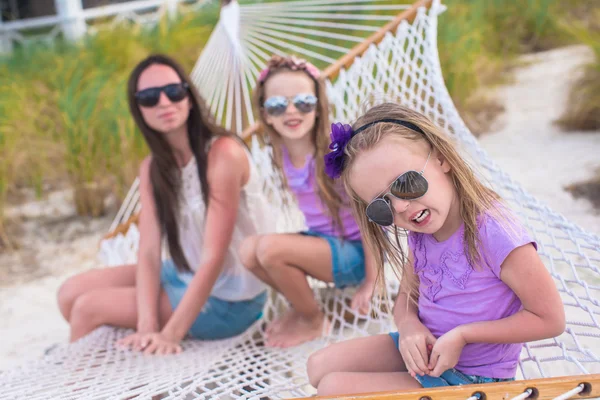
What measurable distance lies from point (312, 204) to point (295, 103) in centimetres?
27

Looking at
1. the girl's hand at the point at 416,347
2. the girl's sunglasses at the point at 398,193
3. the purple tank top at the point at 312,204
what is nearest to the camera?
the girl's sunglasses at the point at 398,193

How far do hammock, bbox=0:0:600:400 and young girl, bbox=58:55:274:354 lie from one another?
65 millimetres

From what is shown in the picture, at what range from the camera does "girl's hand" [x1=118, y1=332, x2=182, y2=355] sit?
1.63m

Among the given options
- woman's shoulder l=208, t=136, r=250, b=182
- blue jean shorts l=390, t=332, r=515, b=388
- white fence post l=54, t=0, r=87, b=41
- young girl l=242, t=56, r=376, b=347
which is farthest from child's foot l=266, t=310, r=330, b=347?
white fence post l=54, t=0, r=87, b=41

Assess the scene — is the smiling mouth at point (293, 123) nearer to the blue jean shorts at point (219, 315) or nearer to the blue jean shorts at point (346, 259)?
the blue jean shorts at point (346, 259)

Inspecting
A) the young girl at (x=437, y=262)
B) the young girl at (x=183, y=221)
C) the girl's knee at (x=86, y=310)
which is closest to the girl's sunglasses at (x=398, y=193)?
the young girl at (x=437, y=262)

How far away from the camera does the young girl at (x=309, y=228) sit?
163 centimetres

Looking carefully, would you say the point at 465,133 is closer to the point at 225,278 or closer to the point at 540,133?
the point at 225,278

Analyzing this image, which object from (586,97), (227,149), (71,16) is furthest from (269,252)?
(71,16)

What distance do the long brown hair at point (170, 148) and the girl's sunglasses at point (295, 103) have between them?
19 cm

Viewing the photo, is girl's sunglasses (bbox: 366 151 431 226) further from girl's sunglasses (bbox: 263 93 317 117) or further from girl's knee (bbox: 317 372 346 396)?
girl's sunglasses (bbox: 263 93 317 117)

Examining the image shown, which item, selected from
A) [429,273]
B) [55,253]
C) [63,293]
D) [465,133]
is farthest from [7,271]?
[429,273]

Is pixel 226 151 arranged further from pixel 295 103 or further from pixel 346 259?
pixel 346 259

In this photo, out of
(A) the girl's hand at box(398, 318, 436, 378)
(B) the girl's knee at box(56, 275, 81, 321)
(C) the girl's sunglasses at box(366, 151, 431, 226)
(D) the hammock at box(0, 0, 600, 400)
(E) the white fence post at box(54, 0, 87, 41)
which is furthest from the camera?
(E) the white fence post at box(54, 0, 87, 41)
